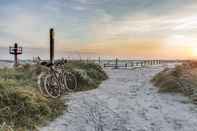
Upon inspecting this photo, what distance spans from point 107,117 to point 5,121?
3.38 m

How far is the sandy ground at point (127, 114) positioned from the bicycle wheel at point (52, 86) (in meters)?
0.77

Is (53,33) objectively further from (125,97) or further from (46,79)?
(125,97)

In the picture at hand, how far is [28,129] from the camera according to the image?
8.89m

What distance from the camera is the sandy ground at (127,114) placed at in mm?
9281

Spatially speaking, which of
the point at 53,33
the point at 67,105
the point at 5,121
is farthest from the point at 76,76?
the point at 5,121

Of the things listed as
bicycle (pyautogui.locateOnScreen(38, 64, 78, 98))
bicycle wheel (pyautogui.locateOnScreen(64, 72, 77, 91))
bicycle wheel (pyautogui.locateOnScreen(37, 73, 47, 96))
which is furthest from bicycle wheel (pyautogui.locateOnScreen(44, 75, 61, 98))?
bicycle wheel (pyautogui.locateOnScreen(64, 72, 77, 91))

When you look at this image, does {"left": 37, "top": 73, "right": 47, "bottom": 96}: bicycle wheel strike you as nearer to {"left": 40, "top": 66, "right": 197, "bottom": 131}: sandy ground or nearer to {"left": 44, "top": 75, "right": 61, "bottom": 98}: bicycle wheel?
{"left": 44, "top": 75, "right": 61, "bottom": 98}: bicycle wheel

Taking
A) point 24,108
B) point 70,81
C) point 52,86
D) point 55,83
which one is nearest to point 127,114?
point 24,108

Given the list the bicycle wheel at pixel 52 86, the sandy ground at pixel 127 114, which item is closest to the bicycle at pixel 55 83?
the bicycle wheel at pixel 52 86

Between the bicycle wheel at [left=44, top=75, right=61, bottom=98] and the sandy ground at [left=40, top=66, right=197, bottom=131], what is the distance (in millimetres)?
774

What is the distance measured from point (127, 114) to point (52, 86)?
180 inches

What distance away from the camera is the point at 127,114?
1083cm

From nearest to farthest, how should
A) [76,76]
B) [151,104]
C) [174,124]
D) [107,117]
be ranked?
[174,124] < [107,117] < [151,104] < [76,76]

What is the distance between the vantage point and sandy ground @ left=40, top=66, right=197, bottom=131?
9281 mm
